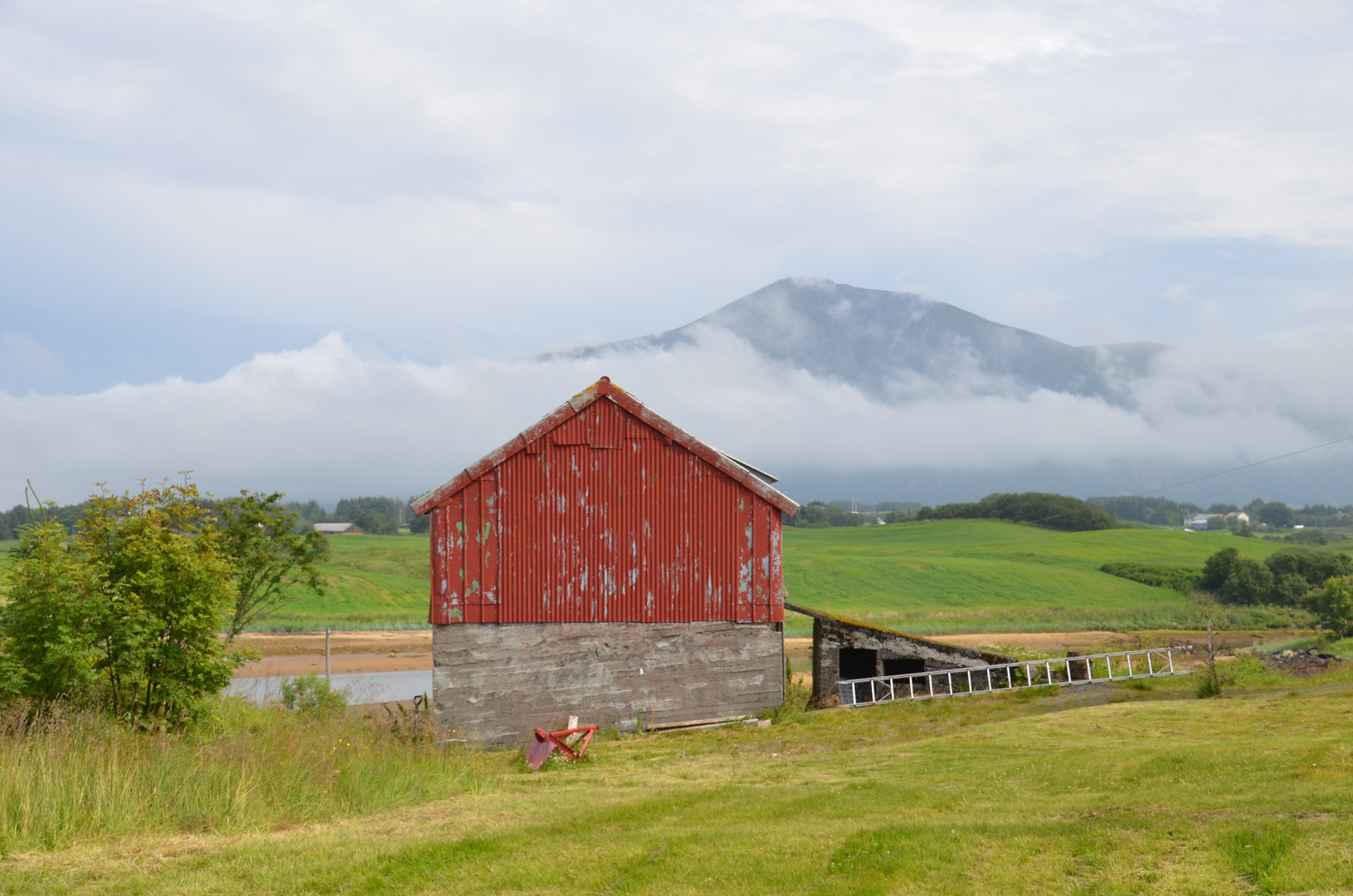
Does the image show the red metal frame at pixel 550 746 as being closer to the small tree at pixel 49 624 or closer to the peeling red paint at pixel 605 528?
the peeling red paint at pixel 605 528

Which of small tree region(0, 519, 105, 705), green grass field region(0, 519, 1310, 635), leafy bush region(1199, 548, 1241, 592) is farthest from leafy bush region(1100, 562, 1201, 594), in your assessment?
small tree region(0, 519, 105, 705)

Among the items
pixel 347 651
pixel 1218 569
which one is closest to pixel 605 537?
pixel 347 651

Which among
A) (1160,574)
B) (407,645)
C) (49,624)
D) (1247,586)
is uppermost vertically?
(49,624)

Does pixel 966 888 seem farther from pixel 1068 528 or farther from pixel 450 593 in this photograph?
pixel 1068 528

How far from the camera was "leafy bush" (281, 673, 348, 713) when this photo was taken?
24922 millimetres

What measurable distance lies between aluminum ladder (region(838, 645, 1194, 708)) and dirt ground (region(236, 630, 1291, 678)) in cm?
1875

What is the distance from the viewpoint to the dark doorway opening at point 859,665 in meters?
32.9

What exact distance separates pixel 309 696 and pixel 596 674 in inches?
302

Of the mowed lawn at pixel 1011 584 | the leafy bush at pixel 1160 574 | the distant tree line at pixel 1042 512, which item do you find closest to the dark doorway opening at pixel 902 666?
the mowed lawn at pixel 1011 584

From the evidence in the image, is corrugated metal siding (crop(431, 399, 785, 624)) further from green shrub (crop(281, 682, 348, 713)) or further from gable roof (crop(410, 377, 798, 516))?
green shrub (crop(281, 682, 348, 713))

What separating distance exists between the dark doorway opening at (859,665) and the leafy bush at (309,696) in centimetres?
1564

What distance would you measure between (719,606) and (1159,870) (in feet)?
55.6

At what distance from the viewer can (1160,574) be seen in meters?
112

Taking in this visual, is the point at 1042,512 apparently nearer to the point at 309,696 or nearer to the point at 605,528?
the point at 605,528
